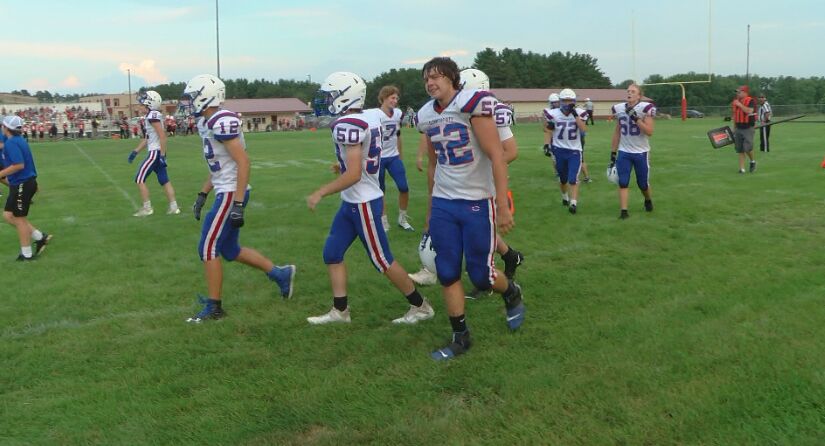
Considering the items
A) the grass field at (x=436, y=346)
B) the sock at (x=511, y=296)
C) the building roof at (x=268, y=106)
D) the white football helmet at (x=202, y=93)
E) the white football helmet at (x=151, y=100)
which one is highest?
the building roof at (x=268, y=106)

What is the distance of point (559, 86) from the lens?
328ft

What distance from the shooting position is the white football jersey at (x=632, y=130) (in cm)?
862

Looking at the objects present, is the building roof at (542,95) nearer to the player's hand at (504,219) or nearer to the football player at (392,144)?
the football player at (392,144)

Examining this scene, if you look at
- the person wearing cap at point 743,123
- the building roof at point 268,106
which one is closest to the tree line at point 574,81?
the building roof at point 268,106

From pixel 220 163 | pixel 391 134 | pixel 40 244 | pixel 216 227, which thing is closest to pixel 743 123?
pixel 391 134

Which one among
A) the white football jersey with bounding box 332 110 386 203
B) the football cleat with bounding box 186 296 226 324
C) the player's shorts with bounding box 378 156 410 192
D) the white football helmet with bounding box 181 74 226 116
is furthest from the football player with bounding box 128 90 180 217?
the white football jersey with bounding box 332 110 386 203

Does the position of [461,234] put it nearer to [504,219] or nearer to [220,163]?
[504,219]

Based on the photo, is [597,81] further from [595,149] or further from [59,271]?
[59,271]

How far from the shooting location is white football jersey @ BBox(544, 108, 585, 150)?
9.66 m

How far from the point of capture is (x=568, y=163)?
975 centimetres

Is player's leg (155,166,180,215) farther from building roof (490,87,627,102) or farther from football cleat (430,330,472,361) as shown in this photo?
building roof (490,87,627,102)

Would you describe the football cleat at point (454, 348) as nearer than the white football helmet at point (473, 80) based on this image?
Yes

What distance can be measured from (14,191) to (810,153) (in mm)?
18842

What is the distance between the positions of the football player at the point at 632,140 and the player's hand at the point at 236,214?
18.9ft
